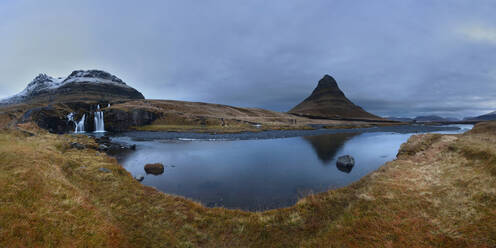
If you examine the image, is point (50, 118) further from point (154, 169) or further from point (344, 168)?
point (344, 168)

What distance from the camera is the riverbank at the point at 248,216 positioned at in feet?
21.8

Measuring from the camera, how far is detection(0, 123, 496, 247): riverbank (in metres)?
6.65

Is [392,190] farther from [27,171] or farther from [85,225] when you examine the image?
[27,171]

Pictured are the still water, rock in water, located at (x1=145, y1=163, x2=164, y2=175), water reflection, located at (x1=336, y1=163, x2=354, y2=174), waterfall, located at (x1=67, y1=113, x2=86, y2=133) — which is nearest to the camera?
the still water

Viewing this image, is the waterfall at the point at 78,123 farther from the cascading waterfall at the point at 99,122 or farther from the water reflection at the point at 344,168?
the water reflection at the point at 344,168

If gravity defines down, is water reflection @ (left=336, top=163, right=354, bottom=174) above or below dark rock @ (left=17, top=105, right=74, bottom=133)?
below

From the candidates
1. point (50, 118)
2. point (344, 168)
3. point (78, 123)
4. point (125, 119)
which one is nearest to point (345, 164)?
point (344, 168)

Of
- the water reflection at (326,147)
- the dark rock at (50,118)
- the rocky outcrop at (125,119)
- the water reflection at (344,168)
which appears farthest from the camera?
the rocky outcrop at (125,119)

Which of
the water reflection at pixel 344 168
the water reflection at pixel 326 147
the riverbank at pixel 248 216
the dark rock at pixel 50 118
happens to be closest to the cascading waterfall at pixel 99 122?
the dark rock at pixel 50 118

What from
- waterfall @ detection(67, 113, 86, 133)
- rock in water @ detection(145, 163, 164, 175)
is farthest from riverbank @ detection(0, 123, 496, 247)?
waterfall @ detection(67, 113, 86, 133)

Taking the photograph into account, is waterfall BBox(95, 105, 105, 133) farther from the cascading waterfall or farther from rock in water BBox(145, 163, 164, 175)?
rock in water BBox(145, 163, 164, 175)

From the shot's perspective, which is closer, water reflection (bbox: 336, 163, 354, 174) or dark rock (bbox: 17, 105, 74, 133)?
water reflection (bbox: 336, 163, 354, 174)

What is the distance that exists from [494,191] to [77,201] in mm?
19672

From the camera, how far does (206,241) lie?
8422mm
